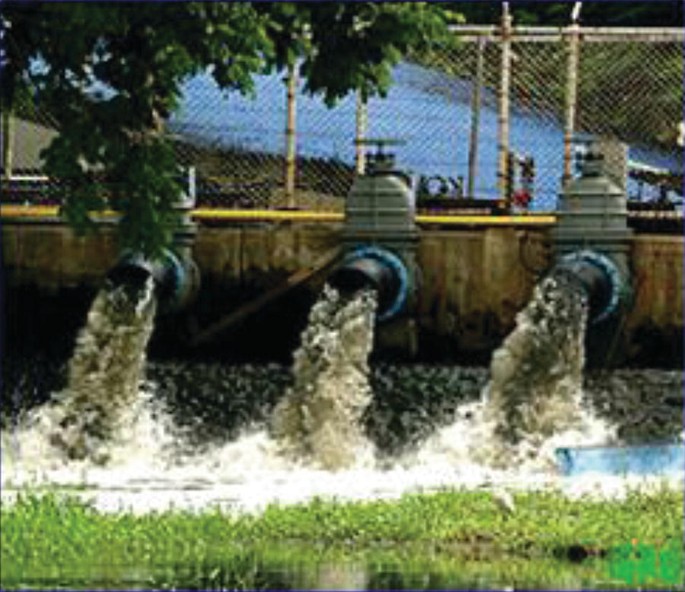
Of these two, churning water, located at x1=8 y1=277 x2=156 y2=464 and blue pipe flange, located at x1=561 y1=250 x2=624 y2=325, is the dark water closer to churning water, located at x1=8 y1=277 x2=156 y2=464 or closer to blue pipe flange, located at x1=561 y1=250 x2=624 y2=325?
churning water, located at x1=8 y1=277 x2=156 y2=464

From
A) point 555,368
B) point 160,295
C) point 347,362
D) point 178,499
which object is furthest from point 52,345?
point 178,499

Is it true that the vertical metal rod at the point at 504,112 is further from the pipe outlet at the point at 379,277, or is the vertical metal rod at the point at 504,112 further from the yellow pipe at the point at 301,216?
the pipe outlet at the point at 379,277

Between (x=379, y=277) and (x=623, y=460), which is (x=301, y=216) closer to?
(x=379, y=277)

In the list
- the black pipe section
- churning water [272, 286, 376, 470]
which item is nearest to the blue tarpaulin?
churning water [272, 286, 376, 470]

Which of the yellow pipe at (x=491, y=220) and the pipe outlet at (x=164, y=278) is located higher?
the yellow pipe at (x=491, y=220)

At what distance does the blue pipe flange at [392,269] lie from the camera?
2500cm

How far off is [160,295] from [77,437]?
1967 mm

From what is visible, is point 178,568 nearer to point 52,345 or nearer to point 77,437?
point 77,437

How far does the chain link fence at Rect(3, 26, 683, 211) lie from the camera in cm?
2758

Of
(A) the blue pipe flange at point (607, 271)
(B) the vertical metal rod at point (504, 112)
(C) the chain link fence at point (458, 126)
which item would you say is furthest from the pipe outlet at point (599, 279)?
(C) the chain link fence at point (458, 126)

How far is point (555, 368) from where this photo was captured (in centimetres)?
2484

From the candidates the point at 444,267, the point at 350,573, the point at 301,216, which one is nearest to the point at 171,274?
the point at 301,216

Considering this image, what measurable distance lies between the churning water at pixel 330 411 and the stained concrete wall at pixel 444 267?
615 mm
